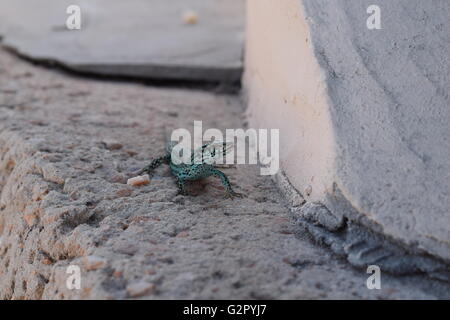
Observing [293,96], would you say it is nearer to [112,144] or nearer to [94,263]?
[112,144]

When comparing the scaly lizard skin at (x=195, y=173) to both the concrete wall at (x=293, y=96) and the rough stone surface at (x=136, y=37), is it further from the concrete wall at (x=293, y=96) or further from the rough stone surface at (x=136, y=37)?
the rough stone surface at (x=136, y=37)

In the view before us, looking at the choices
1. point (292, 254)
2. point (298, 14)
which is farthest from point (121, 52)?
point (292, 254)

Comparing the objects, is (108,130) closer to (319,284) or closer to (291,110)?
(291,110)

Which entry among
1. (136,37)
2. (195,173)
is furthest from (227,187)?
(136,37)

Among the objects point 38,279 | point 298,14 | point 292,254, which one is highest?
point 298,14

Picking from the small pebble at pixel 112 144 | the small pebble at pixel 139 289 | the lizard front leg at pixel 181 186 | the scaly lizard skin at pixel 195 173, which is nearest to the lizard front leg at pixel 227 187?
the scaly lizard skin at pixel 195 173

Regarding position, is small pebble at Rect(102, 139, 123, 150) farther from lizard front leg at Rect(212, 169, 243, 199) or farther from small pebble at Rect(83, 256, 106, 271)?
small pebble at Rect(83, 256, 106, 271)
